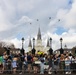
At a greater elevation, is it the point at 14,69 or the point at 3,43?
the point at 3,43

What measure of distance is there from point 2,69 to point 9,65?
70 centimetres

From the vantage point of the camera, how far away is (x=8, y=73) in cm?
2794

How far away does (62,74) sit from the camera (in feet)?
91.1

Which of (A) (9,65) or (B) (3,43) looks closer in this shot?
(A) (9,65)

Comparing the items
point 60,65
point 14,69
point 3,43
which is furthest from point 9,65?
point 3,43

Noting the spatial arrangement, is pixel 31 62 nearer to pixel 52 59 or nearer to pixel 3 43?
pixel 52 59

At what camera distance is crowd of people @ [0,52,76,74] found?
27.9 m

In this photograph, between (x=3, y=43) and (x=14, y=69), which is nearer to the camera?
(x=14, y=69)

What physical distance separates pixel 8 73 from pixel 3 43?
14489cm

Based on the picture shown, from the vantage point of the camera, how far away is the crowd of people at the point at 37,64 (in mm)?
27875

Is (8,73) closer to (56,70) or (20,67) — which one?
(20,67)

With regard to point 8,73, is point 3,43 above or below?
above

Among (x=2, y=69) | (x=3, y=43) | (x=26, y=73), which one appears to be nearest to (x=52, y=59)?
(x=26, y=73)

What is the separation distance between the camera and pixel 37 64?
28281 millimetres
